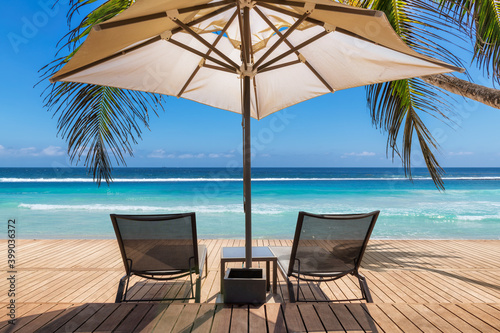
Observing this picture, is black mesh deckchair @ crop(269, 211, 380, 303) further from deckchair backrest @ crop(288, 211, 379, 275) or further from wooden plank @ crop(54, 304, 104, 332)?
wooden plank @ crop(54, 304, 104, 332)

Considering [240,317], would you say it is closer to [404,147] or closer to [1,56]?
[404,147]

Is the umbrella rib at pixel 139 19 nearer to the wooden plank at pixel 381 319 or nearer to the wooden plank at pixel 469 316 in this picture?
the wooden plank at pixel 381 319

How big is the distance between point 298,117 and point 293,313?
32382mm

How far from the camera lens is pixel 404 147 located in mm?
4051

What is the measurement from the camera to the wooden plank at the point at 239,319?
4.82 ft

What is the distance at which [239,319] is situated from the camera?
5.15 ft

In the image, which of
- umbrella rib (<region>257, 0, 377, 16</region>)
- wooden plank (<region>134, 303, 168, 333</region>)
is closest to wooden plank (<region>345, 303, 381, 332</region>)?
wooden plank (<region>134, 303, 168, 333</region>)

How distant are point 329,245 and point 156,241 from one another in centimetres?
118

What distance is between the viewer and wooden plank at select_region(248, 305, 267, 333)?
146 centimetres

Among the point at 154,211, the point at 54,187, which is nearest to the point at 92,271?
the point at 154,211

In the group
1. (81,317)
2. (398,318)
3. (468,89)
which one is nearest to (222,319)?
(81,317)

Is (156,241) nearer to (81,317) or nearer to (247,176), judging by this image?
(81,317)

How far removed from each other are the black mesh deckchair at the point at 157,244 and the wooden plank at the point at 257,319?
0.59 metres

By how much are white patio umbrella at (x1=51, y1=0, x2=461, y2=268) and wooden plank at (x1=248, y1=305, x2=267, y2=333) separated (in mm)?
453
